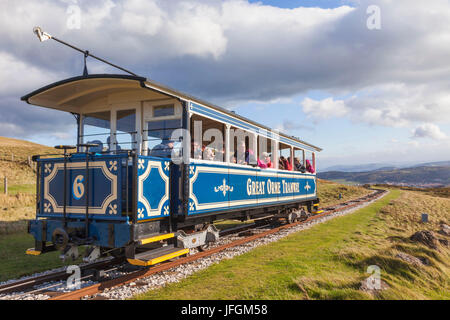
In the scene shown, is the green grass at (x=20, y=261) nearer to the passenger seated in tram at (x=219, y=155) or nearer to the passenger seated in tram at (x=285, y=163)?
the passenger seated in tram at (x=219, y=155)

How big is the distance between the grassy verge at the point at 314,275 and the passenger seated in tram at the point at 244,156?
7.78 ft

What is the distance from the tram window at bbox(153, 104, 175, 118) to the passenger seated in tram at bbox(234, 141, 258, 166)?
8.31 feet

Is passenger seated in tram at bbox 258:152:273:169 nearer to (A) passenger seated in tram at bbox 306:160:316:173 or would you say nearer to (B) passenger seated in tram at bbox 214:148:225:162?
(B) passenger seated in tram at bbox 214:148:225:162

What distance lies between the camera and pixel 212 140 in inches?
337

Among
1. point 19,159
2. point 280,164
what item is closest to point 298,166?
point 280,164

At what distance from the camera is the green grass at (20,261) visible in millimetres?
6754

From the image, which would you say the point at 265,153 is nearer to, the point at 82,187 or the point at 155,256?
the point at 155,256

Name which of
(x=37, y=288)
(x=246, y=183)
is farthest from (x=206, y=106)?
(x=37, y=288)

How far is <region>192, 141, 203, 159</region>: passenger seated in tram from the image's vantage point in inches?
286

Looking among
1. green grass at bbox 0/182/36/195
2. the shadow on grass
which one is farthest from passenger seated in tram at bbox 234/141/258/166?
green grass at bbox 0/182/36/195

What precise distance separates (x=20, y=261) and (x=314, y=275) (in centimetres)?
653

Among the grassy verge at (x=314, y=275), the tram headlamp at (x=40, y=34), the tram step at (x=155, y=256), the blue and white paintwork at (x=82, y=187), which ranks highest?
the tram headlamp at (x=40, y=34)

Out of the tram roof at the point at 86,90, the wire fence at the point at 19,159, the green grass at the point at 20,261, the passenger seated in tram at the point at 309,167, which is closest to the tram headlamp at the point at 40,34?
the tram roof at the point at 86,90
